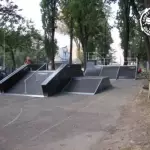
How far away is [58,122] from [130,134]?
252 centimetres

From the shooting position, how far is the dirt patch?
5.74 meters

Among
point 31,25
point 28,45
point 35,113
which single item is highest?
point 31,25

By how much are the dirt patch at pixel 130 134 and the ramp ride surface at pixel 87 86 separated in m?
5.80

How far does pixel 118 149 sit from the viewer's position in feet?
18.4

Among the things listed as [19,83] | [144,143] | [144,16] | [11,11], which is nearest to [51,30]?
Answer: [11,11]

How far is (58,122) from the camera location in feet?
27.8

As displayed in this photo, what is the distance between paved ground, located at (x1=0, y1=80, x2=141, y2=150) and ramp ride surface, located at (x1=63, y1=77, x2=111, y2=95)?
5.84ft

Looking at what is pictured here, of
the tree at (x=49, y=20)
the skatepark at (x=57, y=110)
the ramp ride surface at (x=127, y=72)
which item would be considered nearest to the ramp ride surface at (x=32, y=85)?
the skatepark at (x=57, y=110)

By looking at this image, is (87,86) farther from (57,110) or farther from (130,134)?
(130,134)

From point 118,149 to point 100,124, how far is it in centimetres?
250

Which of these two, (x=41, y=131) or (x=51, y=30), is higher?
(x=51, y=30)

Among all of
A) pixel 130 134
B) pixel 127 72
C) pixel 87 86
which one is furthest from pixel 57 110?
pixel 127 72

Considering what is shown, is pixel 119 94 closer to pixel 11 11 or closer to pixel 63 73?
pixel 63 73

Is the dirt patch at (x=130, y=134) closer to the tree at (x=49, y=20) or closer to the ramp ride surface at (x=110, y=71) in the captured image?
the ramp ride surface at (x=110, y=71)
